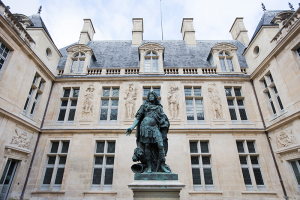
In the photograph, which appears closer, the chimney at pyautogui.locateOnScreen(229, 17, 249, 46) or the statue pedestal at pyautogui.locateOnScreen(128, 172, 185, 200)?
the statue pedestal at pyautogui.locateOnScreen(128, 172, 185, 200)

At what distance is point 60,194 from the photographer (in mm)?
8234

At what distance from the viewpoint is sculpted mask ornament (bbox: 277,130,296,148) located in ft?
25.4

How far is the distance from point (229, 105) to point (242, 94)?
113cm

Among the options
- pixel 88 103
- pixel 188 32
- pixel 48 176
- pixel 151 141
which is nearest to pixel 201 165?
pixel 151 141

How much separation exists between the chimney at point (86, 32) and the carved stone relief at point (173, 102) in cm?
1010

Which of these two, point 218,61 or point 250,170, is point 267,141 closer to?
point 250,170

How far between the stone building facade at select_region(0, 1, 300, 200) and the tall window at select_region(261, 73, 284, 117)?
5cm

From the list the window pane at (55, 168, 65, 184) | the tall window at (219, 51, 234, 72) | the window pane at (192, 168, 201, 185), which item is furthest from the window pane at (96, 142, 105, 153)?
the tall window at (219, 51, 234, 72)

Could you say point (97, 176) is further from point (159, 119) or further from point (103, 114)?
point (159, 119)

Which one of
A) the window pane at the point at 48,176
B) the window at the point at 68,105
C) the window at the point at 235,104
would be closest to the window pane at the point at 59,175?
the window pane at the point at 48,176

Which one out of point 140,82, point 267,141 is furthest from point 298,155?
point 140,82

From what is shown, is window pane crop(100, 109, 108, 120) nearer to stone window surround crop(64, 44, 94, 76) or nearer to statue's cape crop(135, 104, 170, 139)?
stone window surround crop(64, 44, 94, 76)

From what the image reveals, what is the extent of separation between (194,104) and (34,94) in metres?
9.27

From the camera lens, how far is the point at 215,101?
1035cm
